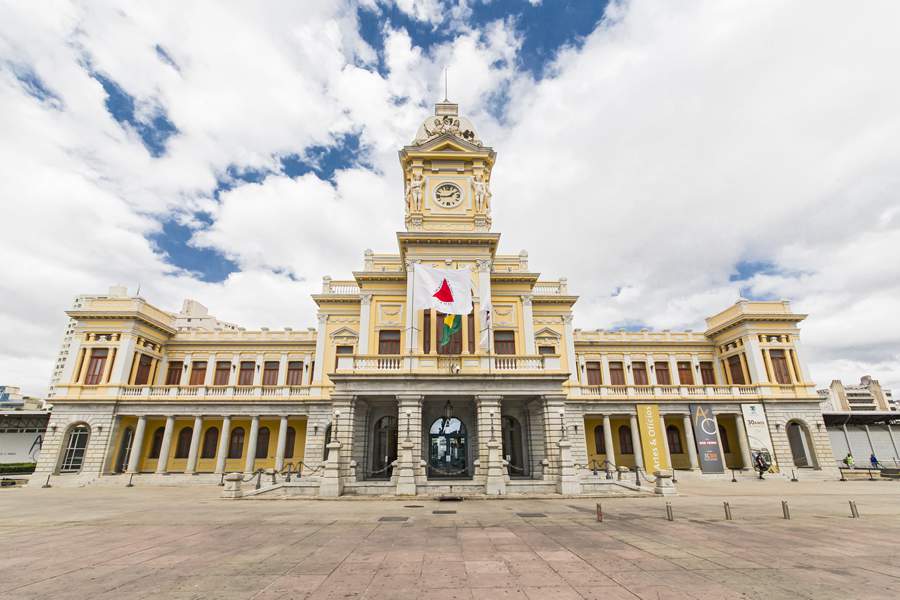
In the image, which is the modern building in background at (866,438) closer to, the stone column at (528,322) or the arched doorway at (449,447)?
the stone column at (528,322)

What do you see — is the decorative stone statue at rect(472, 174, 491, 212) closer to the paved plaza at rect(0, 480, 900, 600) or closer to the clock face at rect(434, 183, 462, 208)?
the clock face at rect(434, 183, 462, 208)

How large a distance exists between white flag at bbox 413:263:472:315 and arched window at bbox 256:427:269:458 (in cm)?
1842

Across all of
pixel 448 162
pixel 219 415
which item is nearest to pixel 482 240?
pixel 448 162

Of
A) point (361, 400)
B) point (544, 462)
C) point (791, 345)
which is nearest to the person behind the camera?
point (544, 462)

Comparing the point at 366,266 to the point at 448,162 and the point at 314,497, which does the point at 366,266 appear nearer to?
the point at 448,162

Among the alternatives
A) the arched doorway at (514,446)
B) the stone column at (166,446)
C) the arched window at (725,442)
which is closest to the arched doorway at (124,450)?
the stone column at (166,446)

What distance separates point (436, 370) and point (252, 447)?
58.9 feet

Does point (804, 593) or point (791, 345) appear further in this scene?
point (791, 345)

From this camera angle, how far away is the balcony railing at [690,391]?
1312 inches

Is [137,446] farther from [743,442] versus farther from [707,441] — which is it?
[743,442]

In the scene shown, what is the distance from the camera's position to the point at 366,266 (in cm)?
3291

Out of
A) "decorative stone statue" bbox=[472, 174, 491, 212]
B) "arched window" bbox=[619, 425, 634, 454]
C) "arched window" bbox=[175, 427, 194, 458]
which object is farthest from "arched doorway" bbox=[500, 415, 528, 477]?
"arched window" bbox=[175, 427, 194, 458]

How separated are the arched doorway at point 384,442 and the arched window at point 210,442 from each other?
1654 centimetres

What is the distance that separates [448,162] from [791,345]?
1264 inches
